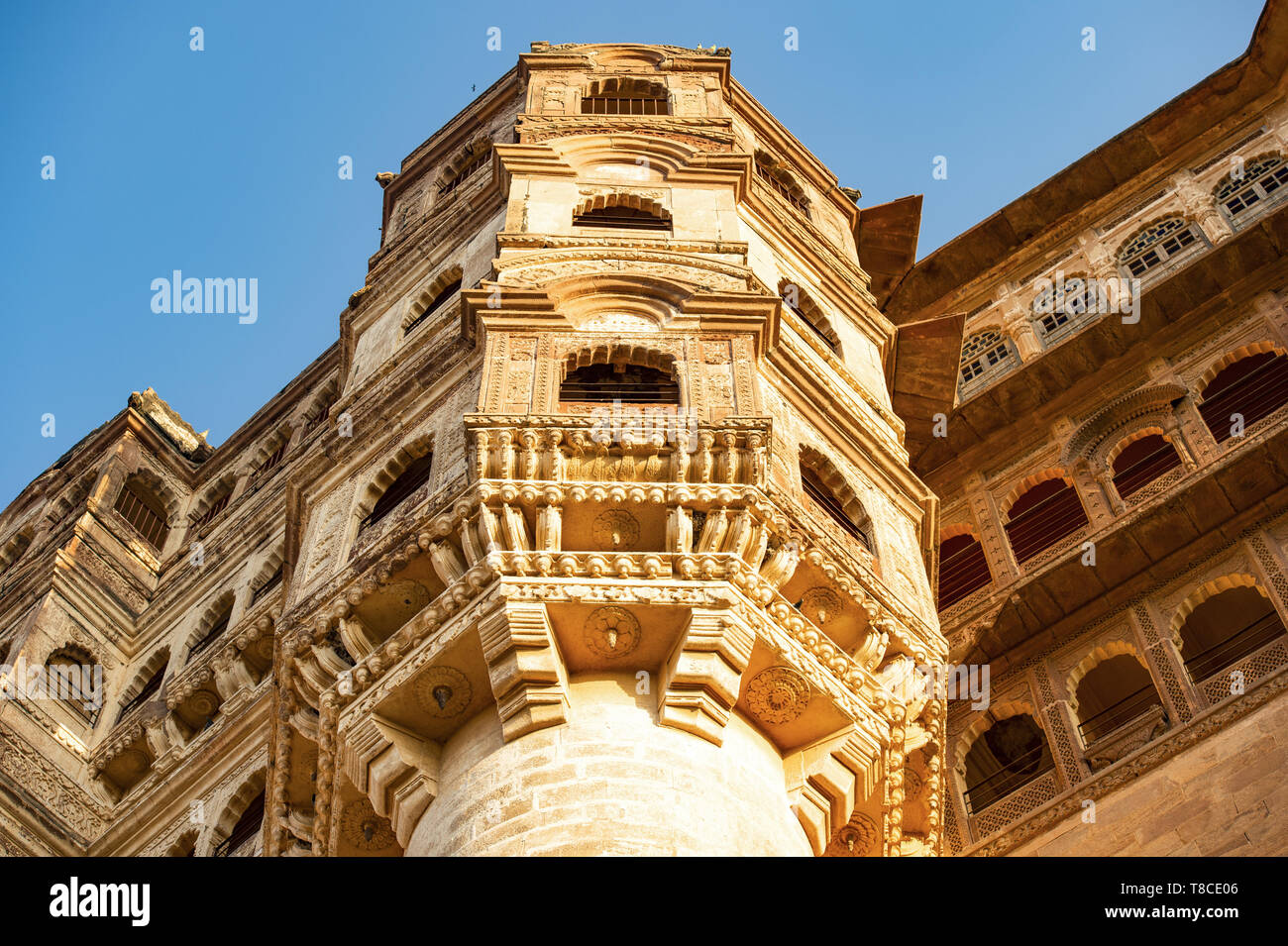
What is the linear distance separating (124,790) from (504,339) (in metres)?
9.47

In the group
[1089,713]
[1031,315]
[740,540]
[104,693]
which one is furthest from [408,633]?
[1031,315]

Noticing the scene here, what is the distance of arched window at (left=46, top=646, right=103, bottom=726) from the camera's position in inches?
936

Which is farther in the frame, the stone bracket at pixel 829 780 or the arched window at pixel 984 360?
the arched window at pixel 984 360

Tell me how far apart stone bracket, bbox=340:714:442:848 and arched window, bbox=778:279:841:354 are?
8.24m

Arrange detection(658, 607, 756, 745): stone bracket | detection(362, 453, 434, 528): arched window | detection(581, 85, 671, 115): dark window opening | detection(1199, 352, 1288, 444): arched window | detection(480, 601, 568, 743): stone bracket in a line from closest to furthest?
detection(480, 601, 568, 743): stone bracket → detection(658, 607, 756, 745): stone bracket → detection(362, 453, 434, 528): arched window → detection(1199, 352, 1288, 444): arched window → detection(581, 85, 671, 115): dark window opening

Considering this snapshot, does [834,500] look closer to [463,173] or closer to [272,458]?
[463,173]

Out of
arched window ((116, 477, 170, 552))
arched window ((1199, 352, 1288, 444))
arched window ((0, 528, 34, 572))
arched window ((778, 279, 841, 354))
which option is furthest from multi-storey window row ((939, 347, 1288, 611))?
arched window ((0, 528, 34, 572))

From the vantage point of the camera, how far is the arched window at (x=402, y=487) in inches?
638

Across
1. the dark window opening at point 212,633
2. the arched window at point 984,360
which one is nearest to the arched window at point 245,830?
the dark window opening at point 212,633

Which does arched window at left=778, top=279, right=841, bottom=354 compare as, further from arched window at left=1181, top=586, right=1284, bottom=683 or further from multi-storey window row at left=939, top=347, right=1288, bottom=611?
arched window at left=1181, top=586, right=1284, bottom=683

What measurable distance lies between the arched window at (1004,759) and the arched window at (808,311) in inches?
188

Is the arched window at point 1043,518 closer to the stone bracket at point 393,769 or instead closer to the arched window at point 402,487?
the arched window at point 402,487
